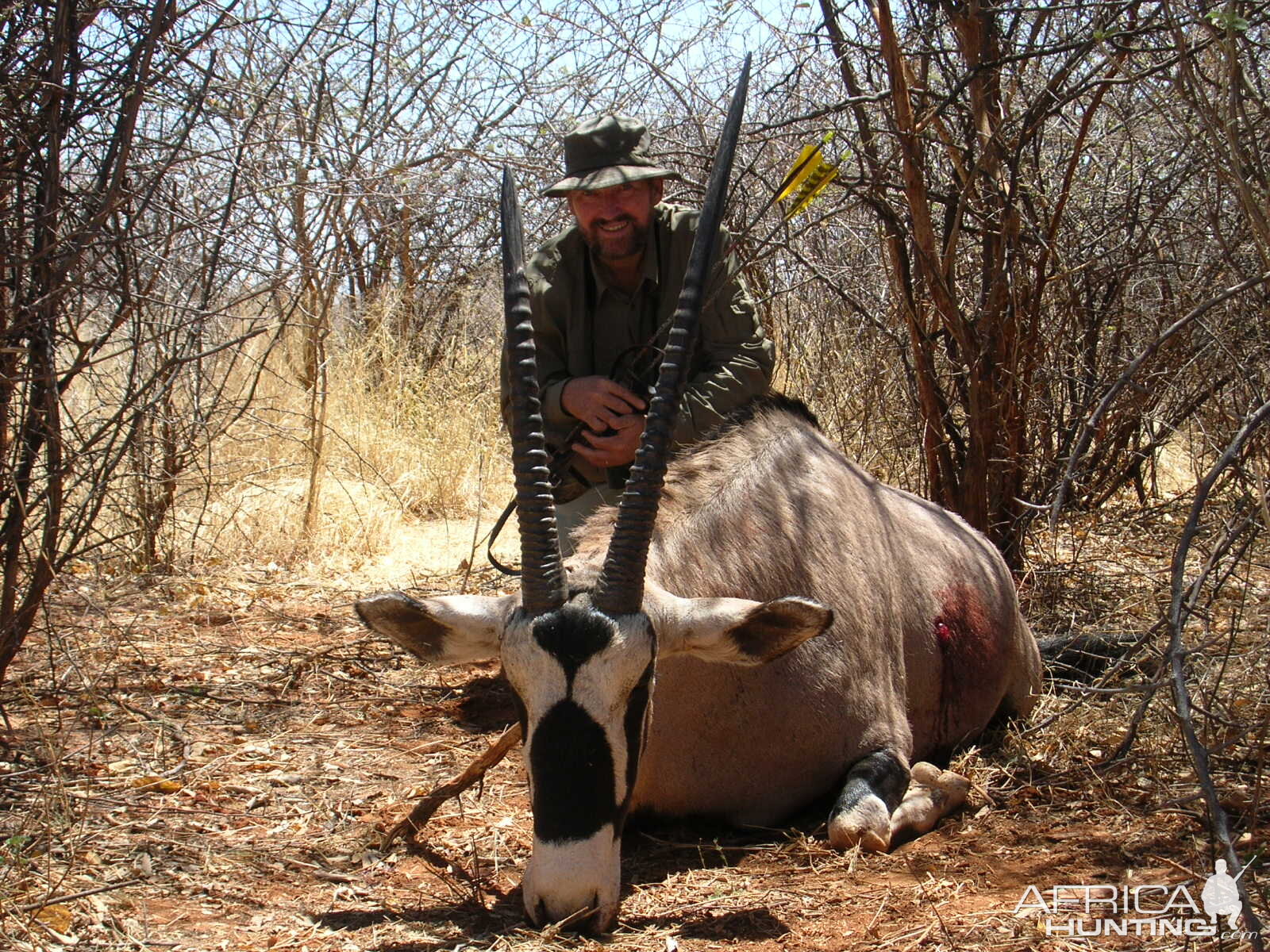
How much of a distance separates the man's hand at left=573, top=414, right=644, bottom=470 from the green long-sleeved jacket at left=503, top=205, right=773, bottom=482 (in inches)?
13.2

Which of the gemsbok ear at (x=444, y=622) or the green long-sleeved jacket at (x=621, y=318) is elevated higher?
the green long-sleeved jacket at (x=621, y=318)

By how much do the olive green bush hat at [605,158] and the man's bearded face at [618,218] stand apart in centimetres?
7

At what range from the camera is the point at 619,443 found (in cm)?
511

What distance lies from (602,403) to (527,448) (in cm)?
133

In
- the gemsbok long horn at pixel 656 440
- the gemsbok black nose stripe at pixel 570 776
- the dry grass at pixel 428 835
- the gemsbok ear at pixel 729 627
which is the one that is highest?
the gemsbok long horn at pixel 656 440

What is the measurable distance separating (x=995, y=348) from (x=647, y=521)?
9.75ft

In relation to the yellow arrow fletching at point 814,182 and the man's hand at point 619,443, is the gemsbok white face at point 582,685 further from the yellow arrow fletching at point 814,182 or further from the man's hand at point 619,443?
the yellow arrow fletching at point 814,182

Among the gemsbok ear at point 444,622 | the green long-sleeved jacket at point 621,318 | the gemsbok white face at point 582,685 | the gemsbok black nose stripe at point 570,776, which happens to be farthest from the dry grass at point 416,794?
the green long-sleeved jacket at point 621,318

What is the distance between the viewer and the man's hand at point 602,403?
5.14 m

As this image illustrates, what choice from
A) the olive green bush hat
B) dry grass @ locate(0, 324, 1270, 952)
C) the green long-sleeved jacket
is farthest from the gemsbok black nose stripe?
the olive green bush hat

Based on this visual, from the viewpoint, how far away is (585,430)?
5246mm

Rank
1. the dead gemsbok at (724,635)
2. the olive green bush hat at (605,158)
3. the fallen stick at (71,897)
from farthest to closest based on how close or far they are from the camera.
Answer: the olive green bush hat at (605,158), the dead gemsbok at (724,635), the fallen stick at (71,897)

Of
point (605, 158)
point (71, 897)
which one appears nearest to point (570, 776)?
point (71, 897)

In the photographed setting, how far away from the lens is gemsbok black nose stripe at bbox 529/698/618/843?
336cm
